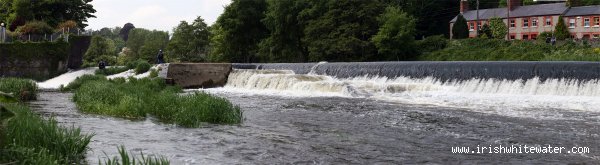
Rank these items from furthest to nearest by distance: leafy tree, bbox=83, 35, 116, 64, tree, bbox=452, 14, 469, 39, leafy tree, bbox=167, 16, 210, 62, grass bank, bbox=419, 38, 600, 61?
leafy tree, bbox=167, 16, 210, 62 → leafy tree, bbox=83, 35, 116, 64 → tree, bbox=452, 14, 469, 39 → grass bank, bbox=419, 38, 600, 61

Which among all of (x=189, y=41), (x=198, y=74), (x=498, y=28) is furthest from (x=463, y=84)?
(x=189, y=41)

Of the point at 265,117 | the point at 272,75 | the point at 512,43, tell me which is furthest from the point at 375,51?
the point at 265,117

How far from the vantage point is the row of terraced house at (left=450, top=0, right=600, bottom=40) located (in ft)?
204

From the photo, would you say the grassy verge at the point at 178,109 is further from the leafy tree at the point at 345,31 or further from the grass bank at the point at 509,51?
the leafy tree at the point at 345,31

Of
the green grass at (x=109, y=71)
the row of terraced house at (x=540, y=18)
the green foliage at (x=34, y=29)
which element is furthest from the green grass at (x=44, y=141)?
the row of terraced house at (x=540, y=18)

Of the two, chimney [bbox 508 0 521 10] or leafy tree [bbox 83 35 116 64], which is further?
leafy tree [bbox 83 35 116 64]

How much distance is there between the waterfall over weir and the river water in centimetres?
7

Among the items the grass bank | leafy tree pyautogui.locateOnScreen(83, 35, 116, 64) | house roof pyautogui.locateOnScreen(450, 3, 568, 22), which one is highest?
house roof pyautogui.locateOnScreen(450, 3, 568, 22)

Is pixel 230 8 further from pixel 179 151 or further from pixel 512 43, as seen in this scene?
pixel 179 151

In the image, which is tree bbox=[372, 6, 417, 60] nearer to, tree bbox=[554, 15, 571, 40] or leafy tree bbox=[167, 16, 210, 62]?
tree bbox=[554, 15, 571, 40]

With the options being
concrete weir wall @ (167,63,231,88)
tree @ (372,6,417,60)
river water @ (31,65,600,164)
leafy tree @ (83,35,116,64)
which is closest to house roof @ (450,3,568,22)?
tree @ (372,6,417,60)

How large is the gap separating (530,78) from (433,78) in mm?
5115

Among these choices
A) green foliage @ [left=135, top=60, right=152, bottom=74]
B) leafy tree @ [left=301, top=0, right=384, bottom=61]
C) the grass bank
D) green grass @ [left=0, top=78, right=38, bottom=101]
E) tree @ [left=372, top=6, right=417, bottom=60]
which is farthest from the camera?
leafy tree @ [left=301, top=0, right=384, bottom=61]

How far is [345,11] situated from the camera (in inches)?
2133
